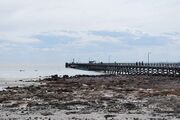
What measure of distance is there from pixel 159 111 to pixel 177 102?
4.97 meters

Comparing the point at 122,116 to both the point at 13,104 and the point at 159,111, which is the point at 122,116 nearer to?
the point at 159,111

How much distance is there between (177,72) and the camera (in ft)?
228

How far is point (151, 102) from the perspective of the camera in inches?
1223

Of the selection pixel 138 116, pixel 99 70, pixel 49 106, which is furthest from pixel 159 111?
pixel 99 70

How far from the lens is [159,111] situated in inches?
1006

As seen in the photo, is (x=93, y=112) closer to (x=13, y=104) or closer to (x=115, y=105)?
(x=115, y=105)

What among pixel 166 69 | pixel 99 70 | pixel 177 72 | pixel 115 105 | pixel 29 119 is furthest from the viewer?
pixel 99 70

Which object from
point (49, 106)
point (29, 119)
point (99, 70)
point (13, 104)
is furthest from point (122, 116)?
point (99, 70)

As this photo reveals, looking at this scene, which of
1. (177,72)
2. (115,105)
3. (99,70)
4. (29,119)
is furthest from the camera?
(99,70)

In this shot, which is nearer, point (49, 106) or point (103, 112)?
point (103, 112)

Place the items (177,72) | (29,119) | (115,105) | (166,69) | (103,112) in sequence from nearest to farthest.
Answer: (29,119) < (103,112) < (115,105) < (177,72) < (166,69)

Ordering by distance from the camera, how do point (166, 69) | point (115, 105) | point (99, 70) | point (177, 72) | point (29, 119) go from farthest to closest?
1. point (99, 70)
2. point (166, 69)
3. point (177, 72)
4. point (115, 105)
5. point (29, 119)

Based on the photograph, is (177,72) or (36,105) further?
(177,72)

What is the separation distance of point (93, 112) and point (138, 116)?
3.09 m
